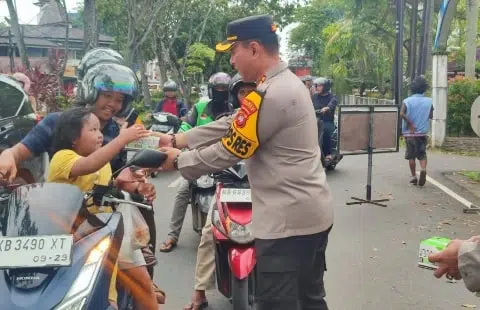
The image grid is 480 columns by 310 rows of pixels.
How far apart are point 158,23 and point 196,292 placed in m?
23.7

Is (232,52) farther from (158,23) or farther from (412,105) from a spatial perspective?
(158,23)

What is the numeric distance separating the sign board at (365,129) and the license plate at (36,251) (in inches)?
259

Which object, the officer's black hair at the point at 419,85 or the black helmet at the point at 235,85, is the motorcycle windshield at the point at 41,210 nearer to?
the black helmet at the point at 235,85

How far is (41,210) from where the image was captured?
2711 mm

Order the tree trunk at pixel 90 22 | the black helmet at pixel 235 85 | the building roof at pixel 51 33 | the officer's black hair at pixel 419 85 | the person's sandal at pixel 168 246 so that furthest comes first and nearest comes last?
the building roof at pixel 51 33, the tree trunk at pixel 90 22, the officer's black hair at pixel 419 85, the person's sandal at pixel 168 246, the black helmet at pixel 235 85

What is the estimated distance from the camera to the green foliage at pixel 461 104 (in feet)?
53.5

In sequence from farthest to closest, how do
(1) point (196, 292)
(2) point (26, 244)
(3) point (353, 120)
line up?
(3) point (353, 120), (1) point (196, 292), (2) point (26, 244)

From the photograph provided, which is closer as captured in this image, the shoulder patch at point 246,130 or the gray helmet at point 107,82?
the shoulder patch at point 246,130

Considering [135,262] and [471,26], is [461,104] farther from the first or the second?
[135,262]

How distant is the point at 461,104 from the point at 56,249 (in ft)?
50.8

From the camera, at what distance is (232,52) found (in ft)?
10.8

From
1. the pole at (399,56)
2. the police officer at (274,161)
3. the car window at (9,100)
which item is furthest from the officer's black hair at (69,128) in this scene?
the pole at (399,56)

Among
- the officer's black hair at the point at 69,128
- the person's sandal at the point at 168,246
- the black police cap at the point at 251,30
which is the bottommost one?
the person's sandal at the point at 168,246

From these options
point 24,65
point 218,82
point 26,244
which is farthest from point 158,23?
point 26,244
